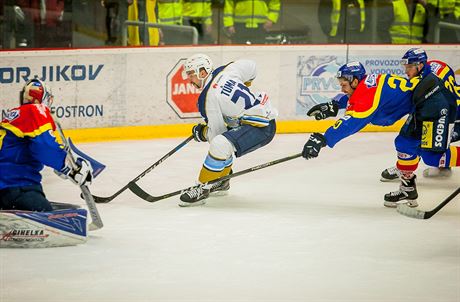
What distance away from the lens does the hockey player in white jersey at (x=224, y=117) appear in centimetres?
Result: 686

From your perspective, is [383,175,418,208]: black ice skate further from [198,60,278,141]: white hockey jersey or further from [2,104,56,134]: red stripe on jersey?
[2,104,56,134]: red stripe on jersey

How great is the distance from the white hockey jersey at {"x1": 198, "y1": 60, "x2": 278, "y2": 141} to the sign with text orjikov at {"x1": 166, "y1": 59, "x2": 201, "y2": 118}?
2530mm

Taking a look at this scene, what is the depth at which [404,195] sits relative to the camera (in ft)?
22.8

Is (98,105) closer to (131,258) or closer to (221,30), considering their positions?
(221,30)

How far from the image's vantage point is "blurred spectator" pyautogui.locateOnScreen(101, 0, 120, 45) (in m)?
9.47

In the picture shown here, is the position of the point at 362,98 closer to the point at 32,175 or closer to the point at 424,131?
the point at 424,131

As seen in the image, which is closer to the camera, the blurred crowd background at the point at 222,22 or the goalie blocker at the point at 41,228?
the goalie blocker at the point at 41,228

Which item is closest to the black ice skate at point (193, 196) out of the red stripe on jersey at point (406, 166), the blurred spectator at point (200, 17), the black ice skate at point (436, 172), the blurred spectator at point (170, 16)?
the red stripe on jersey at point (406, 166)

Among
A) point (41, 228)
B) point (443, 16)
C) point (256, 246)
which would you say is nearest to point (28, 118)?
point (41, 228)

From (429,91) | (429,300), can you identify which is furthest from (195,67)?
(429,300)

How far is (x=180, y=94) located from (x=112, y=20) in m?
0.91

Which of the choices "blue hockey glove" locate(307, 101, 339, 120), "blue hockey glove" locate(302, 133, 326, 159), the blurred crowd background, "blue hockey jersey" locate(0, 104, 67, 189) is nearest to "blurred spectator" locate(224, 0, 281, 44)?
the blurred crowd background

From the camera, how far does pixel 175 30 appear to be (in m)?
9.84

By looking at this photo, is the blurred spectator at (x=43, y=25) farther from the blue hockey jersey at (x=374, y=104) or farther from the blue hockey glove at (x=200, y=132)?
the blue hockey jersey at (x=374, y=104)
